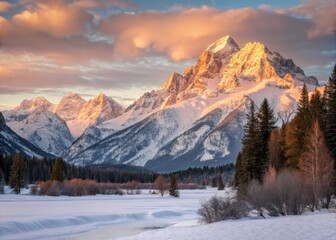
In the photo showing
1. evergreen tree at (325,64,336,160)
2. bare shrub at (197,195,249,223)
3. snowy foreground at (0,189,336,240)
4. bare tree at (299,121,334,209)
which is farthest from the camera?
evergreen tree at (325,64,336,160)

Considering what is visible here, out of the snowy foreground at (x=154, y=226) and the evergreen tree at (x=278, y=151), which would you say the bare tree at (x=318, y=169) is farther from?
the evergreen tree at (x=278, y=151)

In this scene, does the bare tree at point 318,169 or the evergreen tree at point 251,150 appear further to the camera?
the evergreen tree at point 251,150

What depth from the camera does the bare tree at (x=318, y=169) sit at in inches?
1993

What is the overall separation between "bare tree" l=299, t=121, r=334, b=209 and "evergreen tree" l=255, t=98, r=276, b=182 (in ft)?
37.7

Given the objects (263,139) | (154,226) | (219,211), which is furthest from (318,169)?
(154,226)

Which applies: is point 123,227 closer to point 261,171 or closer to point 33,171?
point 261,171

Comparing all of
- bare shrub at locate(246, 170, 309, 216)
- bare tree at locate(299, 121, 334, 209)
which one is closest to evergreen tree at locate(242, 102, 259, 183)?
bare tree at locate(299, 121, 334, 209)

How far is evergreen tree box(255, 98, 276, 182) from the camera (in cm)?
6881

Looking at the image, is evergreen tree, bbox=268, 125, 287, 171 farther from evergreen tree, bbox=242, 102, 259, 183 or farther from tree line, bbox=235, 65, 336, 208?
evergreen tree, bbox=242, 102, 259, 183

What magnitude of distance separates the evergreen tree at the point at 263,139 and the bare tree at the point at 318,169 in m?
11.5

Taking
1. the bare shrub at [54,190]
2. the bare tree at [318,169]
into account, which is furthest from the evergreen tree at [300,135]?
the bare shrub at [54,190]

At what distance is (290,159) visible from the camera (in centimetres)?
6384

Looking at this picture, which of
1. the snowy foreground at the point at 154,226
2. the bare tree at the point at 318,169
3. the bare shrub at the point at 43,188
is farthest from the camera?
the bare shrub at the point at 43,188

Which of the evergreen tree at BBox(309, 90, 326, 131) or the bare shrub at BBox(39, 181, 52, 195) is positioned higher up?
the evergreen tree at BBox(309, 90, 326, 131)
